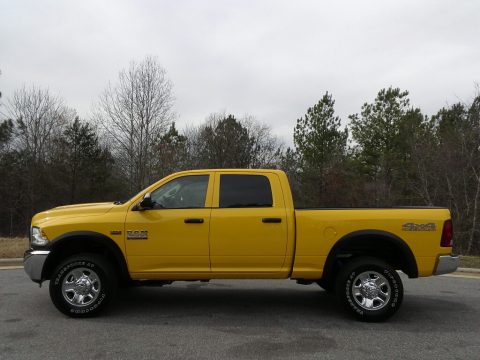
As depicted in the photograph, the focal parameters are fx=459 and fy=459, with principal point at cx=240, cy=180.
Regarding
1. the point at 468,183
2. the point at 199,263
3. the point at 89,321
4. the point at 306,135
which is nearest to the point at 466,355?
the point at 199,263

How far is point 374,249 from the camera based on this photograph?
6109 mm

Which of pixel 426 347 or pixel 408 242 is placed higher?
pixel 408 242

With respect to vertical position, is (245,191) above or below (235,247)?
above

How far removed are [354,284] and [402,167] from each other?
31157mm

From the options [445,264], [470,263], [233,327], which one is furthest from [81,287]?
[470,263]

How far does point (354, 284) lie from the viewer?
578cm

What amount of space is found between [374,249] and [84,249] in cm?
384

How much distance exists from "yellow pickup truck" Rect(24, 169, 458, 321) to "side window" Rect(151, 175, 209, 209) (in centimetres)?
11

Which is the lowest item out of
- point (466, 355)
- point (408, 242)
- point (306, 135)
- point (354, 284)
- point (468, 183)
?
point (466, 355)

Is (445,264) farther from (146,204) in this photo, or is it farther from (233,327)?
(146,204)

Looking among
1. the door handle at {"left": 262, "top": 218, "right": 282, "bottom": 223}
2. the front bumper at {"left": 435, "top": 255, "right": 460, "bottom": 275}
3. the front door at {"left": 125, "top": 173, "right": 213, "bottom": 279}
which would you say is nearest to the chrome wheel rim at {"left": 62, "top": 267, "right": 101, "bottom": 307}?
the front door at {"left": 125, "top": 173, "right": 213, "bottom": 279}

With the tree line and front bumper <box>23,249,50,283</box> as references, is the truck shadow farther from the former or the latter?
the tree line

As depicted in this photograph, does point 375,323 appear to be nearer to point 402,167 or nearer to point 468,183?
point 468,183

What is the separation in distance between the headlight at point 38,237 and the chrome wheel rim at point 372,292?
3917 mm
